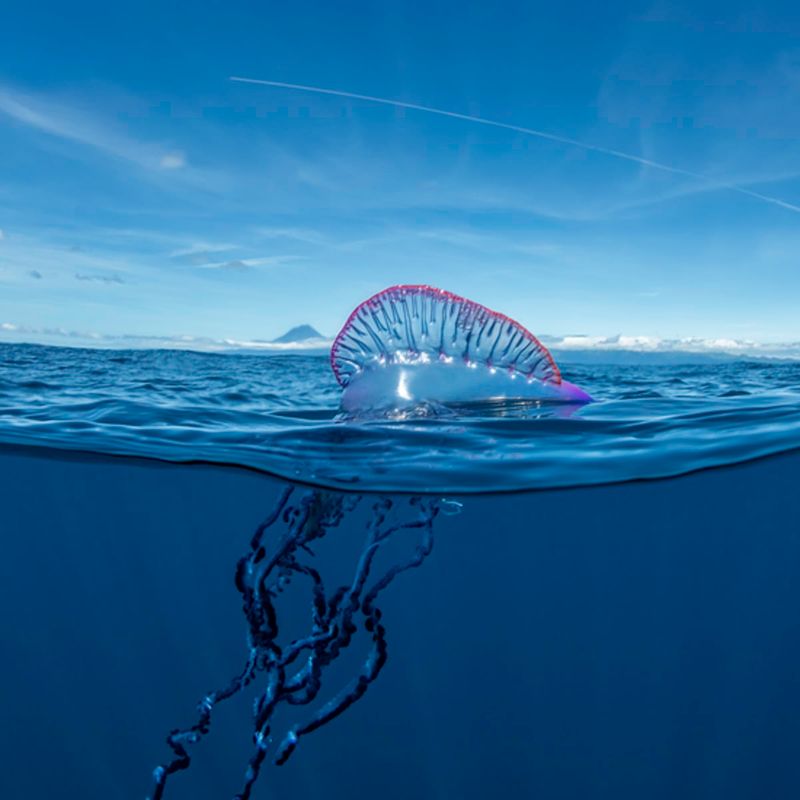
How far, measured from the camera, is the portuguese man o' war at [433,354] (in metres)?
4.02

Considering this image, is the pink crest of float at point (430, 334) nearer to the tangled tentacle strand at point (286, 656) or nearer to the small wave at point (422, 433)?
the small wave at point (422, 433)

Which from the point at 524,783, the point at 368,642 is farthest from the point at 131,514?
the point at 524,783

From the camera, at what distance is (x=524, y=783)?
577cm

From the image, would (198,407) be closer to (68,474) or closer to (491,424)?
(68,474)

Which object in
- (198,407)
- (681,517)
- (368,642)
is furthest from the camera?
(681,517)

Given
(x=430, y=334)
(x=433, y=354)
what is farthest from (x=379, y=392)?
(x=430, y=334)

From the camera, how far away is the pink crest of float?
399 cm

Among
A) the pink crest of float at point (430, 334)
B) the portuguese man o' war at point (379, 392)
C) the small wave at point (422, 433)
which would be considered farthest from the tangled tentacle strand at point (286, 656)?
the small wave at point (422, 433)

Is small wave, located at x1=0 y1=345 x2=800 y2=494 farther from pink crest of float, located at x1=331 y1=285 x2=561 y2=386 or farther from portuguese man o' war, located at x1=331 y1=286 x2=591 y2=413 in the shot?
pink crest of float, located at x1=331 y1=285 x2=561 y2=386

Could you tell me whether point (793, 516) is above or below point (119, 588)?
above

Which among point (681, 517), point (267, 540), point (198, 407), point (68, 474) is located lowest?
point (267, 540)

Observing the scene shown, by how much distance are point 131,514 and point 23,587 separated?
5.58 feet

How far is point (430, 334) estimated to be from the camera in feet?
13.4

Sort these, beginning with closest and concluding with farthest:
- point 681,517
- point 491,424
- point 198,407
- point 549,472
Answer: point 491,424 → point 549,472 → point 198,407 → point 681,517
